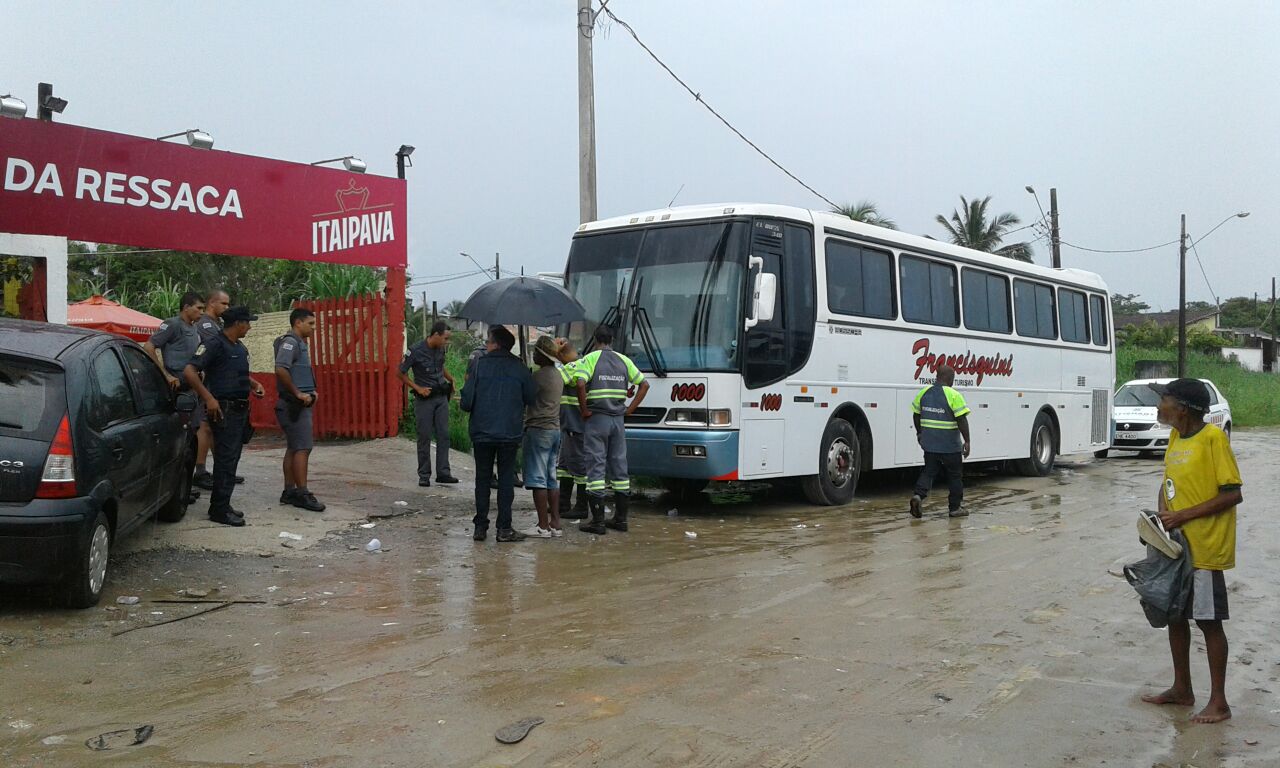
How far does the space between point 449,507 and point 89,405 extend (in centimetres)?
490

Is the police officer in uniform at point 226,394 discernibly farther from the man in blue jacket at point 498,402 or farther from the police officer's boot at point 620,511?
the police officer's boot at point 620,511

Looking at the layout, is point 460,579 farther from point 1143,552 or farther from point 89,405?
point 1143,552

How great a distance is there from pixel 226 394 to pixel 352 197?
21.3 feet

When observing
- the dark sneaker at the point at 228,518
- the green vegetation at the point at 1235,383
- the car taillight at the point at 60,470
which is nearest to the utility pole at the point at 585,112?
the dark sneaker at the point at 228,518

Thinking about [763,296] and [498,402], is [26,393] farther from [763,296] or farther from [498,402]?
[763,296]

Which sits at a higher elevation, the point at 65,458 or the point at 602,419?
the point at 602,419

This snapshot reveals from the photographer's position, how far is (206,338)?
9.27m

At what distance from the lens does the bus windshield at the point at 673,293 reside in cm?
1106

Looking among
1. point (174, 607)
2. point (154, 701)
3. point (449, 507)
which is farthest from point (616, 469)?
point (154, 701)

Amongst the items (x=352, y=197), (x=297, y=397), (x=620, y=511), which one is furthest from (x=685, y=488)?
(x=352, y=197)

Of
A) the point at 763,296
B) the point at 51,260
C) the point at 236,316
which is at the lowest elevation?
the point at 236,316

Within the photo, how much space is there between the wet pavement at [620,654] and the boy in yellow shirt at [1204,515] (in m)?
0.22

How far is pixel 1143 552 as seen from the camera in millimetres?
9219

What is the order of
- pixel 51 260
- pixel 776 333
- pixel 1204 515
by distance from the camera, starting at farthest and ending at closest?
pixel 51 260 → pixel 776 333 → pixel 1204 515
